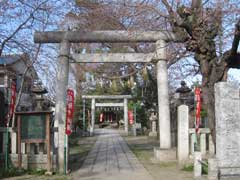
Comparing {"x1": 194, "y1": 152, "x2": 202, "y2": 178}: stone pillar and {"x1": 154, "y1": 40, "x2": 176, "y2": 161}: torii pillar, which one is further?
{"x1": 154, "y1": 40, "x2": 176, "y2": 161}: torii pillar

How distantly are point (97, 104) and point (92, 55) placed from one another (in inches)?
1338

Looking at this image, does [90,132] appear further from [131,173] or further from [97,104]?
[131,173]

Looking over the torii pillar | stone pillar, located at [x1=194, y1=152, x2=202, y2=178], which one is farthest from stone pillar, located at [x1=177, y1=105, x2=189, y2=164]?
stone pillar, located at [x1=194, y1=152, x2=202, y2=178]

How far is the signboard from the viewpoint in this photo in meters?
13.7

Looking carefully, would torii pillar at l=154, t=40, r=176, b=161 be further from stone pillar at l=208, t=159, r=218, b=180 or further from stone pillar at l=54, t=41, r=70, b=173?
stone pillar at l=208, t=159, r=218, b=180

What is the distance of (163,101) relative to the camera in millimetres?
17000

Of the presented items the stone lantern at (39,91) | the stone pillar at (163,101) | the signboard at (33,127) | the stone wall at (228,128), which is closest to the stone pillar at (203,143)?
the stone pillar at (163,101)

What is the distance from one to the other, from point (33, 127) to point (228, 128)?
628cm

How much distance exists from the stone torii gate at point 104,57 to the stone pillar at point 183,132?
4.14 ft

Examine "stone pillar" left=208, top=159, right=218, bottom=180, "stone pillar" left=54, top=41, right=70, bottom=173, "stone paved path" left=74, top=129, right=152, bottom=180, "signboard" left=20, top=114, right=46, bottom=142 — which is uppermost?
"stone pillar" left=54, top=41, right=70, bottom=173

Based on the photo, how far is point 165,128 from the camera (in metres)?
16.8

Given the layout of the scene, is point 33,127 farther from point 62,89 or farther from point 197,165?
point 197,165

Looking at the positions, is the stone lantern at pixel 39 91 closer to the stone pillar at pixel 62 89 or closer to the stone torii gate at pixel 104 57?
the stone torii gate at pixel 104 57

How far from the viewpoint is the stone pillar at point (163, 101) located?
16734mm
